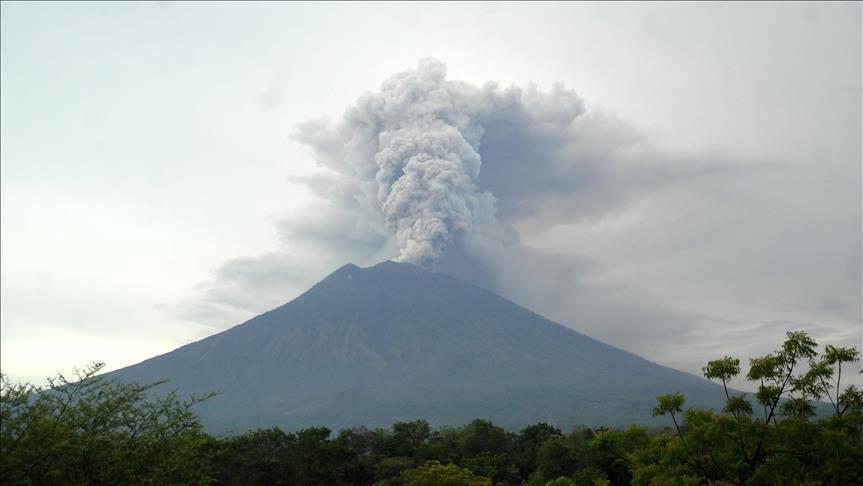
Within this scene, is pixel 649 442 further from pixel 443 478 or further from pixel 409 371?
pixel 409 371

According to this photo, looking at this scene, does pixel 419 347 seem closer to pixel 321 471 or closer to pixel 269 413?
pixel 269 413

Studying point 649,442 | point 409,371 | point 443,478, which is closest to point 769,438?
point 649,442

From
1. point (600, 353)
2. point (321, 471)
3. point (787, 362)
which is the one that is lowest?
point (321, 471)

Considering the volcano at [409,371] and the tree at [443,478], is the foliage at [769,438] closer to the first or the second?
the tree at [443,478]

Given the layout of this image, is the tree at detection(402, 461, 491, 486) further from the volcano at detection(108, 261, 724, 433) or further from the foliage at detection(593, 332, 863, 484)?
the volcano at detection(108, 261, 724, 433)

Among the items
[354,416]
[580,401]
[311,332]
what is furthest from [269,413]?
[580,401]
